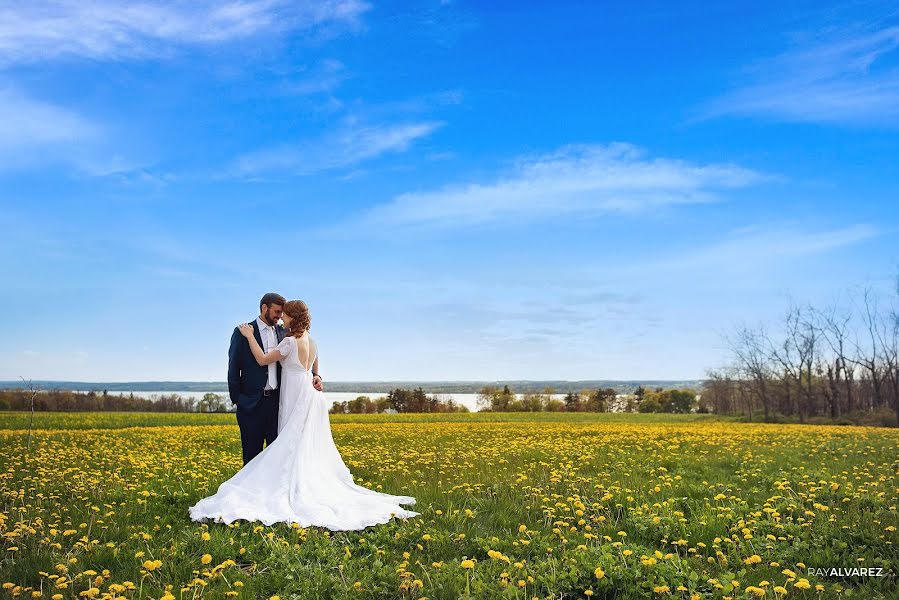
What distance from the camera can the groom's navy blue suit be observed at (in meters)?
10.0

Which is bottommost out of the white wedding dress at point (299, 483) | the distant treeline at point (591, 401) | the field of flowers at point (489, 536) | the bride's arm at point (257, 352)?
the distant treeline at point (591, 401)

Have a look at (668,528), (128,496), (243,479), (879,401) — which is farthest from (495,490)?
(879,401)

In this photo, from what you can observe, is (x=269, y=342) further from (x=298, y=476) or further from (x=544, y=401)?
(x=544, y=401)

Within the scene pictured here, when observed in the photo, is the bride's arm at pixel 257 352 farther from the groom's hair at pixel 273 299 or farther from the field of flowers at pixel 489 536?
the field of flowers at pixel 489 536

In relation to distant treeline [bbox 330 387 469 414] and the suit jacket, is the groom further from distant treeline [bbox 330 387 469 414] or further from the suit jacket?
distant treeline [bbox 330 387 469 414]

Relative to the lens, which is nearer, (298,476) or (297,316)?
(298,476)

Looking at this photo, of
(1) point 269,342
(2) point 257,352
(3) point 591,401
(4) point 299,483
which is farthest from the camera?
(3) point 591,401

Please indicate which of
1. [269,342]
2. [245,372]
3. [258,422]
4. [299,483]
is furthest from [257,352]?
[299,483]

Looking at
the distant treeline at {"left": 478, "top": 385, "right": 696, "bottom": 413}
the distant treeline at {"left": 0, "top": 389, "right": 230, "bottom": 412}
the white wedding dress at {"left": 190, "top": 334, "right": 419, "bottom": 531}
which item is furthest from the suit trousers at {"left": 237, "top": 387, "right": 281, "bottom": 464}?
the distant treeline at {"left": 478, "top": 385, "right": 696, "bottom": 413}

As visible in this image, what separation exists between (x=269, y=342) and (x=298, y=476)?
7.28 feet

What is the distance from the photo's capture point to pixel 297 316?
9.73 metres

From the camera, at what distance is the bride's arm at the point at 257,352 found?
9.67 metres

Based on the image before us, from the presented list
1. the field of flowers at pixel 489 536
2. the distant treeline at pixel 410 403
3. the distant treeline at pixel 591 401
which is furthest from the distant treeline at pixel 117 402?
the field of flowers at pixel 489 536

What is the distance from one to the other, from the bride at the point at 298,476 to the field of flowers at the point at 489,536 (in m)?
0.38
